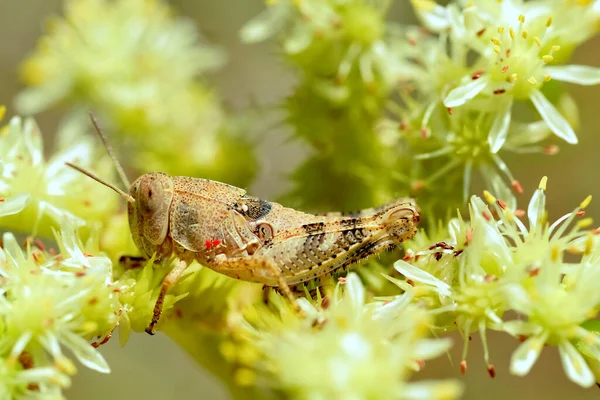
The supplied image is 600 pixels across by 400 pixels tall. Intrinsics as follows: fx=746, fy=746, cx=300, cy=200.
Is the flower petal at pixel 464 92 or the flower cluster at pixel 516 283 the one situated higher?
the flower petal at pixel 464 92

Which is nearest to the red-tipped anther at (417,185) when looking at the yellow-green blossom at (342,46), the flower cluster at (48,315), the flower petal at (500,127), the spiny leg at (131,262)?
the flower petal at (500,127)

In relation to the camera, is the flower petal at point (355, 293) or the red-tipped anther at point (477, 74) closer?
the flower petal at point (355, 293)

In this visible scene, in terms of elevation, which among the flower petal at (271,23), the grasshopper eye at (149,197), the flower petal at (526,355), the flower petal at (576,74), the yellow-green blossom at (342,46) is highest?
the flower petal at (271,23)

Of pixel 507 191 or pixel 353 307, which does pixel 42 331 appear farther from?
pixel 507 191

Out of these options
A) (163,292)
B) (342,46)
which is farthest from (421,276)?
(342,46)

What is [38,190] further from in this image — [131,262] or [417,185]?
[417,185]

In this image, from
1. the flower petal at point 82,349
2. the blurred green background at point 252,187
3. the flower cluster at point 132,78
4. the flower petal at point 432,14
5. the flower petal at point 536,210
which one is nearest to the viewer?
the flower petal at point 82,349

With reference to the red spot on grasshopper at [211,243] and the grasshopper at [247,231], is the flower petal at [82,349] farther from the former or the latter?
the red spot on grasshopper at [211,243]

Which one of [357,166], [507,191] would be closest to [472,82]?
[507,191]
